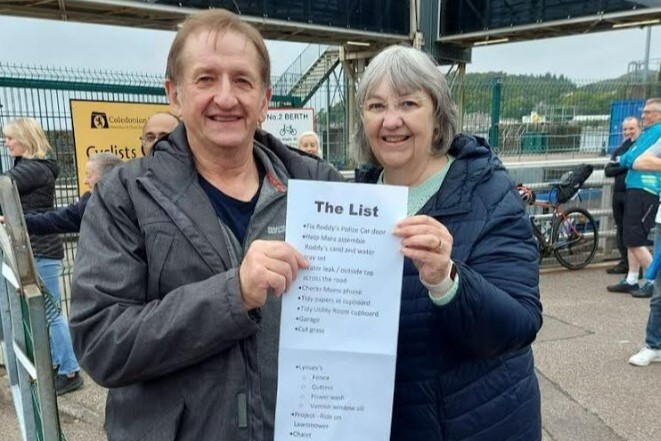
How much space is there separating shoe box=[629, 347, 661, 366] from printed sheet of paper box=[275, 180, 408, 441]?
154 inches

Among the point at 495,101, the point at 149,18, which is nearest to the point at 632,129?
Result: the point at 495,101

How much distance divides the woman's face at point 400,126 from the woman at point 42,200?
3.53 metres

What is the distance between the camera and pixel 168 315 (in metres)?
1.16

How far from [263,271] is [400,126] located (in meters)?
0.68

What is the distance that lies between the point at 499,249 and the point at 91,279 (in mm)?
1035

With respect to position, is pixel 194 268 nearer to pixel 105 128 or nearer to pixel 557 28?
pixel 105 128

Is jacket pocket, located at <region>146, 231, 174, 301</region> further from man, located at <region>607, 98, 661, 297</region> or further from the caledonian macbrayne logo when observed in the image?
man, located at <region>607, 98, 661, 297</region>

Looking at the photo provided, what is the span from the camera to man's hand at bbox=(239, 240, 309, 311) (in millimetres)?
1134

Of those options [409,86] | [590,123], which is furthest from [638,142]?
[409,86]

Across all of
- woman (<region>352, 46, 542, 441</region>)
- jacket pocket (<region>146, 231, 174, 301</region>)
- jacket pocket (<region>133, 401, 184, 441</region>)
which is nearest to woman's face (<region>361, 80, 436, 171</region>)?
woman (<region>352, 46, 542, 441</region>)

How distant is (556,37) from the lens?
18.3m

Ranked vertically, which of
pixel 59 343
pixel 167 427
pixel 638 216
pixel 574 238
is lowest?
pixel 59 343

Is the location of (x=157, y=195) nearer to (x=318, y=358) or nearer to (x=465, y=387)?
(x=318, y=358)

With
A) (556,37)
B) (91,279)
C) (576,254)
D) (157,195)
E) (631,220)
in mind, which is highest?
(556,37)
